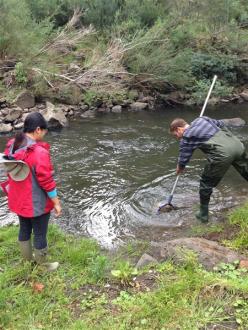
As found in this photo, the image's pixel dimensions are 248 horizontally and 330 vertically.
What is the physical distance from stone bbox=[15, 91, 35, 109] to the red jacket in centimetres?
925

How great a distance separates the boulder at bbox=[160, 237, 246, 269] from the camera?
396 centimetres

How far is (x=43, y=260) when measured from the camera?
4211 mm

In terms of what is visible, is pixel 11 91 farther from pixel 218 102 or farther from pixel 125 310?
pixel 125 310

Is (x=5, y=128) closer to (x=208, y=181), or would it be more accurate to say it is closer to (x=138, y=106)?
(x=138, y=106)

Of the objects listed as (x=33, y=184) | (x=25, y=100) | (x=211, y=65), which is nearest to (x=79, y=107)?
(x=25, y=100)

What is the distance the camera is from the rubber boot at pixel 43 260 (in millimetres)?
4129

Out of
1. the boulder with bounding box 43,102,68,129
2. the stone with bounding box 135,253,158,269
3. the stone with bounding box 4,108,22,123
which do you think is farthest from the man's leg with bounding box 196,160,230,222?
the stone with bounding box 4,108,22,123

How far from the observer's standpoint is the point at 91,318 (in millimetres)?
3266

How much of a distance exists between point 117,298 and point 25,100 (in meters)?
10.3

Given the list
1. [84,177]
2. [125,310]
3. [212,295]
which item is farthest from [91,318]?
[84,177]

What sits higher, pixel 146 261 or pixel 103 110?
pixel 146 261

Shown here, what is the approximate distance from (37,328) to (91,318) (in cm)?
43

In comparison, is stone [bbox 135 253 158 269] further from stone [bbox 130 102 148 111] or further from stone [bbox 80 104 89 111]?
stone [bbox 130 102 148 111]

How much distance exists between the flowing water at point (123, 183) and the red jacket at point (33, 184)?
165cm
